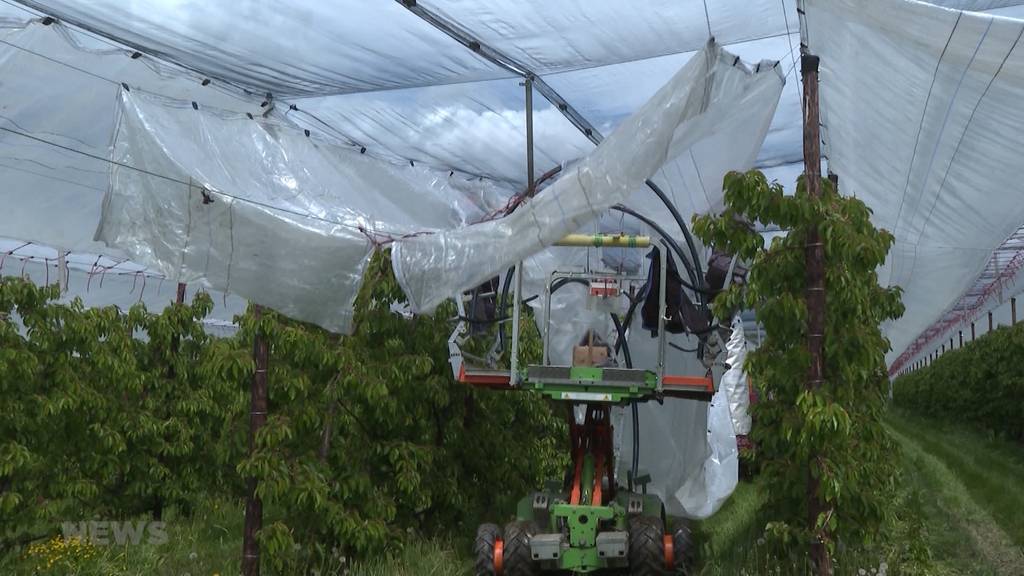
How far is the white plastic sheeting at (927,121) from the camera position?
4770 millimetres

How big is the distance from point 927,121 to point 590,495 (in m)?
3.12

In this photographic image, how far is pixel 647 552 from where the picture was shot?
6.30 meters

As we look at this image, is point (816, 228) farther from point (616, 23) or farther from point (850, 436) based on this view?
point (616, 23)

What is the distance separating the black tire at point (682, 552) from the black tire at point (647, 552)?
0.45 feet

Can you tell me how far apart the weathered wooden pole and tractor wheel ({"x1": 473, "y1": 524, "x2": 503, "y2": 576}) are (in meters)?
1.97

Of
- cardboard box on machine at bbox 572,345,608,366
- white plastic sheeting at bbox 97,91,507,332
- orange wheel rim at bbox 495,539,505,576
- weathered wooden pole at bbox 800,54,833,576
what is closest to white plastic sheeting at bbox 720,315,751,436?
cardboard box on machine at bbox 572,345,608,366

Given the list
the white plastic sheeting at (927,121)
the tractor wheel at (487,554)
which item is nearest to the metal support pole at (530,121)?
the white plastic sheeting at (927,121)

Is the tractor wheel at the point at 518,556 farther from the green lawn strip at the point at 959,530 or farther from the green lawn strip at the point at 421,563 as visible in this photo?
the green lawn strip at the point at 959,530

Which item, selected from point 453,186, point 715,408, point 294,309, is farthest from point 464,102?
point 715,408

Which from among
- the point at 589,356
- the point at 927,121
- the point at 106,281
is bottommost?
the point at 589,356

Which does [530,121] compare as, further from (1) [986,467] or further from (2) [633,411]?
(1) [986,467]

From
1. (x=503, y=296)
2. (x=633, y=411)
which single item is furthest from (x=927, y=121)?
(x=633, y=411)

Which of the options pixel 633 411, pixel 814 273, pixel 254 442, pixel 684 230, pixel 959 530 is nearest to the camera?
pixel 814 273

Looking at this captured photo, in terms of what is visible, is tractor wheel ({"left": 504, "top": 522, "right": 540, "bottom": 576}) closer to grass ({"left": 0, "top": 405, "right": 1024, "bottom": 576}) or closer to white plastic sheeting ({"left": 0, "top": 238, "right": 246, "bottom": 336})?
grass ({"left": 0, "top": 405, "right": 1024, "bottom": 576})
